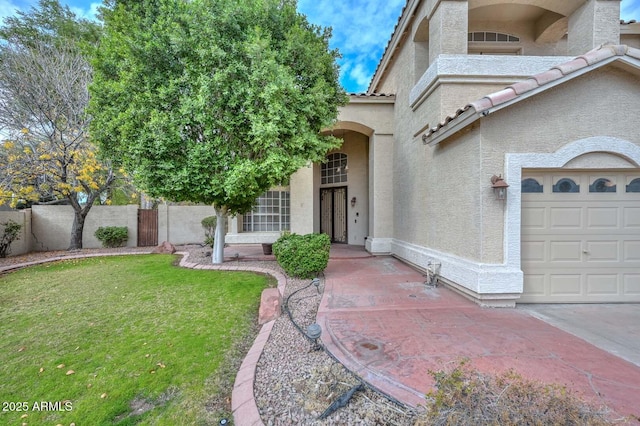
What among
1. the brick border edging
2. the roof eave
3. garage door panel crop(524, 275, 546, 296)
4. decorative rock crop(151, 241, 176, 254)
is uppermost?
the roof eave

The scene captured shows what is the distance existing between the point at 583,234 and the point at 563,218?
443 mm

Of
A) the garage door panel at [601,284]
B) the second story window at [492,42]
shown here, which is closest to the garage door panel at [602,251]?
the garage door panel at [601,284]

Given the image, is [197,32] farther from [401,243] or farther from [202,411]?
[401,243]

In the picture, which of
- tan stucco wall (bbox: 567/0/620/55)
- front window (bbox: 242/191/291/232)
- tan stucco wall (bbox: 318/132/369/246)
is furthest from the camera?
tan stucco wall (bbox: 318/132/369/246)

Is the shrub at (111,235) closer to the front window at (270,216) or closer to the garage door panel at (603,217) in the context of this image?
the front window at (270,216)

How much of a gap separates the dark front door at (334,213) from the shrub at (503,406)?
1081cm

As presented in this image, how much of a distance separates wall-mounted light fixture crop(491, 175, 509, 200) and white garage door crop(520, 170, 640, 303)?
0.53 metres

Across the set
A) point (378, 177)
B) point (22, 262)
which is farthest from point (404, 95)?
point (22, 262)

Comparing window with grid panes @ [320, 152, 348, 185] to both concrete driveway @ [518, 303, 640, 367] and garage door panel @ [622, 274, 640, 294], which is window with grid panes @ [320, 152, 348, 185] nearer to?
concrete driveway @ [518, 303, 640, 367]

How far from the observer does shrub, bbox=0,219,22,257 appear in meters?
9.71

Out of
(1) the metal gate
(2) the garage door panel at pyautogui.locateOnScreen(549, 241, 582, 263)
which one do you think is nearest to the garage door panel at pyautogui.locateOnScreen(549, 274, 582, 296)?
(2) the garage door panel at pyautogui.locateOnScreen(549, 241, 582, 263)

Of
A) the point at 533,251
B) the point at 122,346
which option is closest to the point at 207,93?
the point at 122,346

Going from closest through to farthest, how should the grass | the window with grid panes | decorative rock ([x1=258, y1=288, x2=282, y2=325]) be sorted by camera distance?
the grass
decorative rock ([x1=258, y1=288, x2=282, y2=325])
the window with grid panes

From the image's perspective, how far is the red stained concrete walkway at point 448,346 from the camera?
8.56 ft
